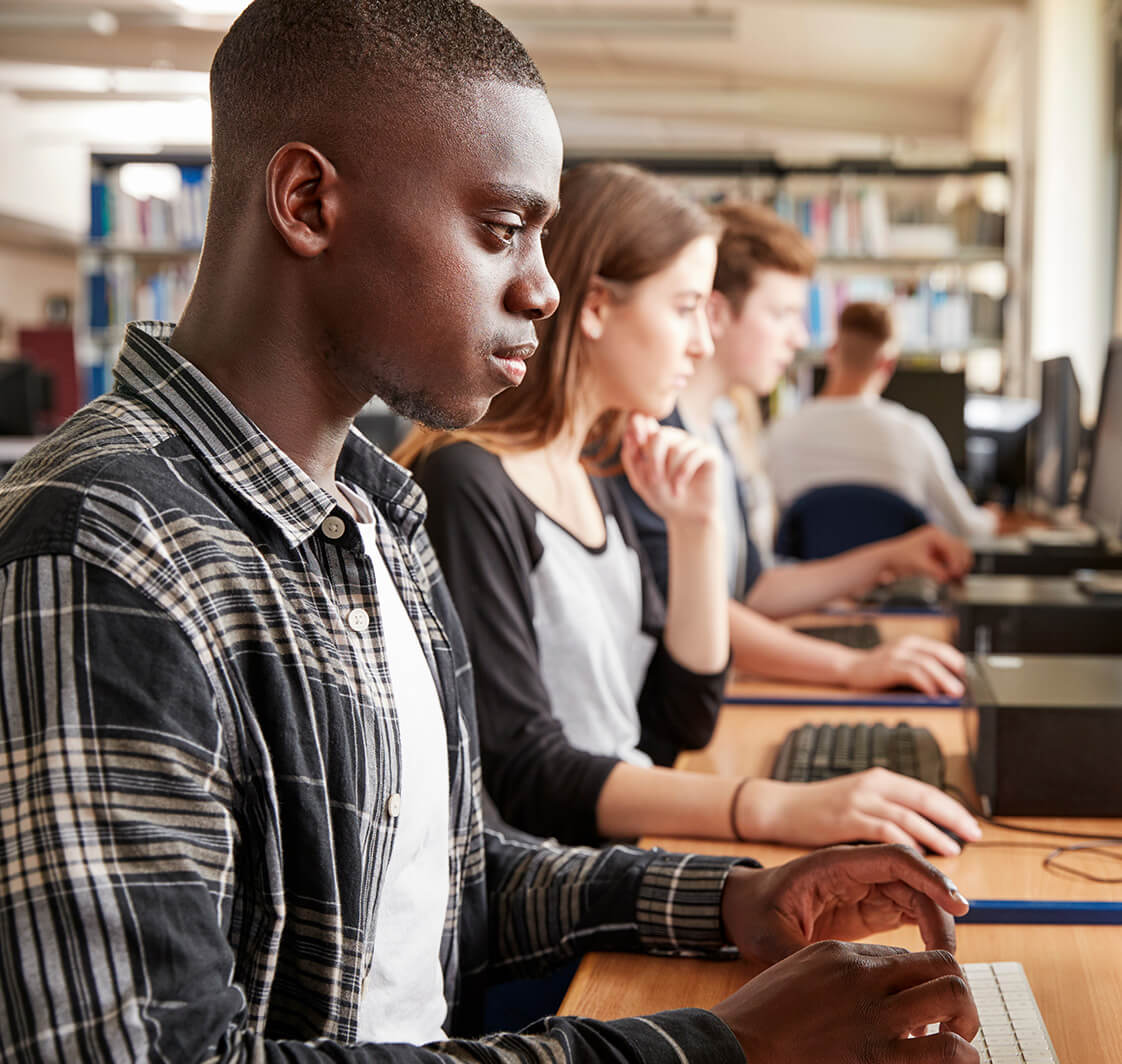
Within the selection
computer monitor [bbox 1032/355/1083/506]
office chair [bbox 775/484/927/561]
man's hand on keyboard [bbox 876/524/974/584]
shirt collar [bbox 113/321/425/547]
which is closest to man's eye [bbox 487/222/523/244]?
shirt collar [bbox 113/321/425/547]

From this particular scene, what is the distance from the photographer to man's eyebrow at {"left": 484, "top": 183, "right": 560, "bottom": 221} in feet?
2.57

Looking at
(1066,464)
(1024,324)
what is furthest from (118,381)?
(1024,324)

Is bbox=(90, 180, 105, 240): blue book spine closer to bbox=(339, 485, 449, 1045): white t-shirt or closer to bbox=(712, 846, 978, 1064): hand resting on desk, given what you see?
bbox=(339, 485, 449, 1045): white t-shirt

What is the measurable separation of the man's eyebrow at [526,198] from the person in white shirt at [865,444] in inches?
111

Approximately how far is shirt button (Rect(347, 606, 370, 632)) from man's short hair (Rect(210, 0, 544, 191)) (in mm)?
270

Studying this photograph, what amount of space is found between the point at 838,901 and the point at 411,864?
1.07 feet

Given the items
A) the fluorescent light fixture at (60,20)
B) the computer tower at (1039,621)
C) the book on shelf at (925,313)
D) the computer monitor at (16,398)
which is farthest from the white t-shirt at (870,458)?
the fluorescent light fixture at (60,20)

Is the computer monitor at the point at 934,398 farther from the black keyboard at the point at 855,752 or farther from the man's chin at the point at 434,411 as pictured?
the man's chin at the point at 434,411

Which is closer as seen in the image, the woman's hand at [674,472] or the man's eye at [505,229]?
Result: the man's eye at [505,229]

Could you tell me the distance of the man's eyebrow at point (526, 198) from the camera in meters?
A: 0.78

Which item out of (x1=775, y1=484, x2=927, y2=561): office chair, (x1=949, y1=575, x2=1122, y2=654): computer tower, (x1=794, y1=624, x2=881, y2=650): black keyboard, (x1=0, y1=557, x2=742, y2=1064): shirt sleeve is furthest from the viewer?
(x1=775, y1=484, x2=927, y2=561): office chair

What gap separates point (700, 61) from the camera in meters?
8.55

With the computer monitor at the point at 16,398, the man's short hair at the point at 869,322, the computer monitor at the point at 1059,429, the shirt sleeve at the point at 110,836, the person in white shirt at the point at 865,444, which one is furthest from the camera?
the computer monitor at the point at 16,398

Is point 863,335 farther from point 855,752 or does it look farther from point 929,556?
point 855,752
